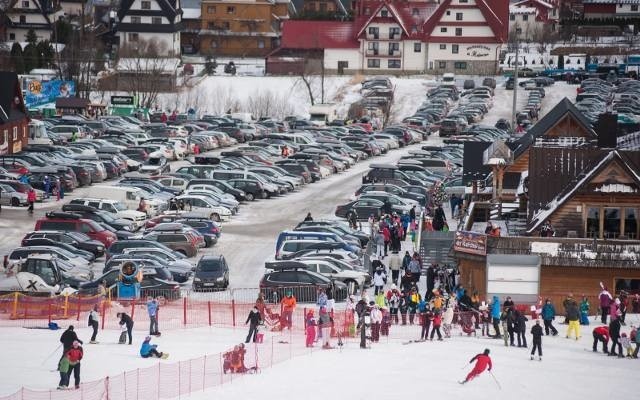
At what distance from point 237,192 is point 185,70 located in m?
53.4

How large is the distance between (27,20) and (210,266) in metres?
91.0

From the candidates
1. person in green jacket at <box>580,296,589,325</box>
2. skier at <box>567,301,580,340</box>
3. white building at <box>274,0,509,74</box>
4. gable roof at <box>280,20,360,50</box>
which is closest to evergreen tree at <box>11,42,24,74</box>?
white building at <box>274,0,509,74</box>

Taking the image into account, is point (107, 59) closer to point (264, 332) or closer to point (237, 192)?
point (237, 192)

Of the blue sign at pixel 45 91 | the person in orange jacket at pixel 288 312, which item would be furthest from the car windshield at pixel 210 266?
the blue sign at pixel 45 91

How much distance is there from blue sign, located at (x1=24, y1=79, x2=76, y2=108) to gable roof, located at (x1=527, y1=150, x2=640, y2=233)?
2179 inches

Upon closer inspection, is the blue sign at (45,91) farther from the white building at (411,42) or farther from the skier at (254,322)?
the skier at (254,322)

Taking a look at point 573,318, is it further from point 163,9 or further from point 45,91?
point 163,9

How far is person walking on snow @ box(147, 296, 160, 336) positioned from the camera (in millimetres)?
37312

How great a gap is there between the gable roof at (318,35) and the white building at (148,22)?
9154mm

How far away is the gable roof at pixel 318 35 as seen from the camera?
4751 inches

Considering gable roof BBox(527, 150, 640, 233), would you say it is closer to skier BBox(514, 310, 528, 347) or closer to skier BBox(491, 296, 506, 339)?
skier BBox(491, 296, 506, 339)

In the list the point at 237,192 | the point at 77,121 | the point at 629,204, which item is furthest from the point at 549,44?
the point at 629,204

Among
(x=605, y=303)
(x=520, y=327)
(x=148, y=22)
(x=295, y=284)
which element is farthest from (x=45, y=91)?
(x=520, y=327)

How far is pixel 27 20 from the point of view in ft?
434
